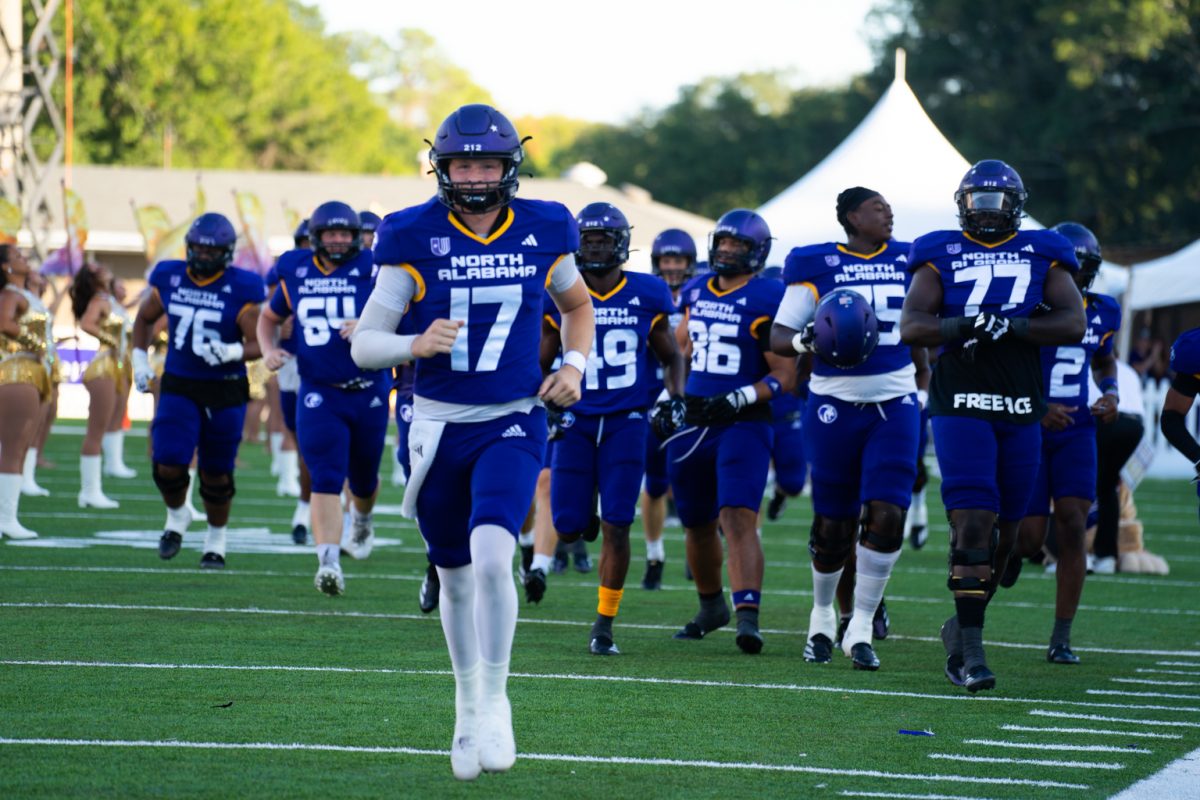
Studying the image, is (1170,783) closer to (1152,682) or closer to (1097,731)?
(1097,731)

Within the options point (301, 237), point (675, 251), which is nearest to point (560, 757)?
point (675, 251)

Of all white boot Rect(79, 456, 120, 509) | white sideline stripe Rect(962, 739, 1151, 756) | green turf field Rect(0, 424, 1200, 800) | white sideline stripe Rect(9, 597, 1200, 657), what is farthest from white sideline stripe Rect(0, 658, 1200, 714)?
white boot Rect(79, 456, 120, 509)

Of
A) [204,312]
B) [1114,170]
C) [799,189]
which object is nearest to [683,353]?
[204,312]

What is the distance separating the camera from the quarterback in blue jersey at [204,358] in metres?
10.6

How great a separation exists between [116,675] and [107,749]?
1420 mm

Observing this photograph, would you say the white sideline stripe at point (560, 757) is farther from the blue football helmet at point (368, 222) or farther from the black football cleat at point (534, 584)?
the blue football helmet at point (368, 222)

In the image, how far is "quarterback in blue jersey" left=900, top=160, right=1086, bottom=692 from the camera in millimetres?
7238

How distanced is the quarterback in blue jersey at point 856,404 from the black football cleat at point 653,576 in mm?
3044

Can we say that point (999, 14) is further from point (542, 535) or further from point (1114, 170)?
point (542, 535)

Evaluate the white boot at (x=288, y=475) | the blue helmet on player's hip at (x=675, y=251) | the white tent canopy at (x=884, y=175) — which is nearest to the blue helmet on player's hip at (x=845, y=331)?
the blue helmet on player's hip at (x=675, y=251)

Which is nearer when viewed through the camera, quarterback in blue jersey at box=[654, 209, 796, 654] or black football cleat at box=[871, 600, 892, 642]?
quarterback in blue jersey at box=[654, 209, 796, 654]

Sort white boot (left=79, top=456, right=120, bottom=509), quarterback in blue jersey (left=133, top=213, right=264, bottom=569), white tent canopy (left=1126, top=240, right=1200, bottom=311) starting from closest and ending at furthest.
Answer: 1. quarterback in blue jersey (left=133, top=213, right=264, bottom=569)
2. white boot (left=79, top=456, right=120, bottom=509)
3. white tent canopy (left=1126, top=240, right=1200, bottom=311)

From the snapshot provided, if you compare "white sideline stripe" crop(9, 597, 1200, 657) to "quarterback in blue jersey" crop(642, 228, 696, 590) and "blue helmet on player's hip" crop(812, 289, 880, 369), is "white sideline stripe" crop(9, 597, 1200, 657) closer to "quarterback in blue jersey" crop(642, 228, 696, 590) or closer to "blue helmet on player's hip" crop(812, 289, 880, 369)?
"quarterback in blue jersey" crop(642, 228, 696, 590)

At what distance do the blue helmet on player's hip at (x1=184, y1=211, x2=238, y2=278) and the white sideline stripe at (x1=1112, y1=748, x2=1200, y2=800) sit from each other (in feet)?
21.8
